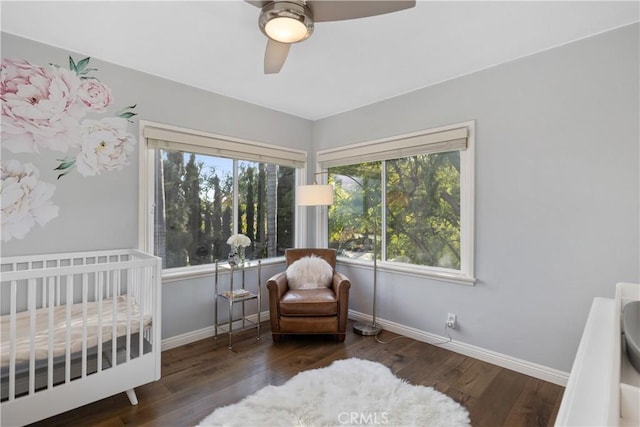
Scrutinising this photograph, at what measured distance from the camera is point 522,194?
2436mm

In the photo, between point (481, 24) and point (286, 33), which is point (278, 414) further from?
point (481, 24)

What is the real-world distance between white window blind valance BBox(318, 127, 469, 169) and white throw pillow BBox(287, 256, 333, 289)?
51.9 inches

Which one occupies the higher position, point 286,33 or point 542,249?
point 286,33

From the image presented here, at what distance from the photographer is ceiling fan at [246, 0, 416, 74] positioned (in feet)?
4.92

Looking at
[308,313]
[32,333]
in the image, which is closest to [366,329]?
[308,313]

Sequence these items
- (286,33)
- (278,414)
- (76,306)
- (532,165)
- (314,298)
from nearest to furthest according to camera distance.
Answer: (286,33)
(278,414)
(76,306)
(532,165)
(314,298)

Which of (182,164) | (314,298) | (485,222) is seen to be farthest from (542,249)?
(182,164)

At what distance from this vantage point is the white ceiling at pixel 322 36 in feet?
6.12

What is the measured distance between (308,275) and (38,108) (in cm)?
266

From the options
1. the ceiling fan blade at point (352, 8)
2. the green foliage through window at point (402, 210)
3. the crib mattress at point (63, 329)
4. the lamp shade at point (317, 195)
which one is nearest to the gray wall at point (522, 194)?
the green foliage through window at point (402, 210)

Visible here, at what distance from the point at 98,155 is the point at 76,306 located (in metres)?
1.19

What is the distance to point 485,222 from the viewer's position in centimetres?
264

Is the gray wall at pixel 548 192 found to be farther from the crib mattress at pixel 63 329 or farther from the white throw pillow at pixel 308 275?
the crib mattress at pixel 63 329

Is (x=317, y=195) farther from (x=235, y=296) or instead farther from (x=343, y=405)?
(x=343, y=405)
